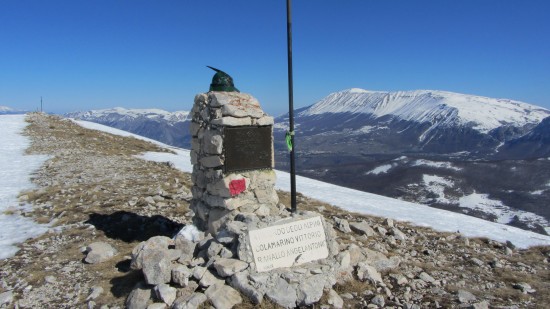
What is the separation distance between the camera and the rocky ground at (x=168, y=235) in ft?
27.0

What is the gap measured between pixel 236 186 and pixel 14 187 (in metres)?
13.5

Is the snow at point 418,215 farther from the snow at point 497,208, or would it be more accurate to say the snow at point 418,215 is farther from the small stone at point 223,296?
the snow at point 497,208

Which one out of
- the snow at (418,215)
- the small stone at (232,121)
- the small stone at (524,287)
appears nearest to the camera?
the small stone at (232,121)

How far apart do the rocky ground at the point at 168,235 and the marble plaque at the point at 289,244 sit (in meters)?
0.91

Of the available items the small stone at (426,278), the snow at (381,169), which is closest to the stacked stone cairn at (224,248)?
the small stone at (426,278)

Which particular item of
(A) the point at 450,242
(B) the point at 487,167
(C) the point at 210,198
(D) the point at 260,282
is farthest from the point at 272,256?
(B) the point at 487,167

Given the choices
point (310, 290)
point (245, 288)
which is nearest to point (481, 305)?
point (310, 290)

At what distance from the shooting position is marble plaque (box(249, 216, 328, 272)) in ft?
26.9

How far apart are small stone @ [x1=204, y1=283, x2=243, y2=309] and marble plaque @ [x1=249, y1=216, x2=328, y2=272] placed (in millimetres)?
792

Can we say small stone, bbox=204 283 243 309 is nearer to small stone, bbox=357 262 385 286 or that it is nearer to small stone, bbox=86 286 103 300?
small stone, bbox=86 286 103 300

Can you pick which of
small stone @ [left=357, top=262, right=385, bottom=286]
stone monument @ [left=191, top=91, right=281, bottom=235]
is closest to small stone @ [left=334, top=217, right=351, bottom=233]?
stone monument @ [left=191, top=91, right=281, bottom=235]

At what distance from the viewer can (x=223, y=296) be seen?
7.31m

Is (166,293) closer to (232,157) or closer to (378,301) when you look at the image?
(232,157)

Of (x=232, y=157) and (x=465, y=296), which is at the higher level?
(x=232, y=157)
